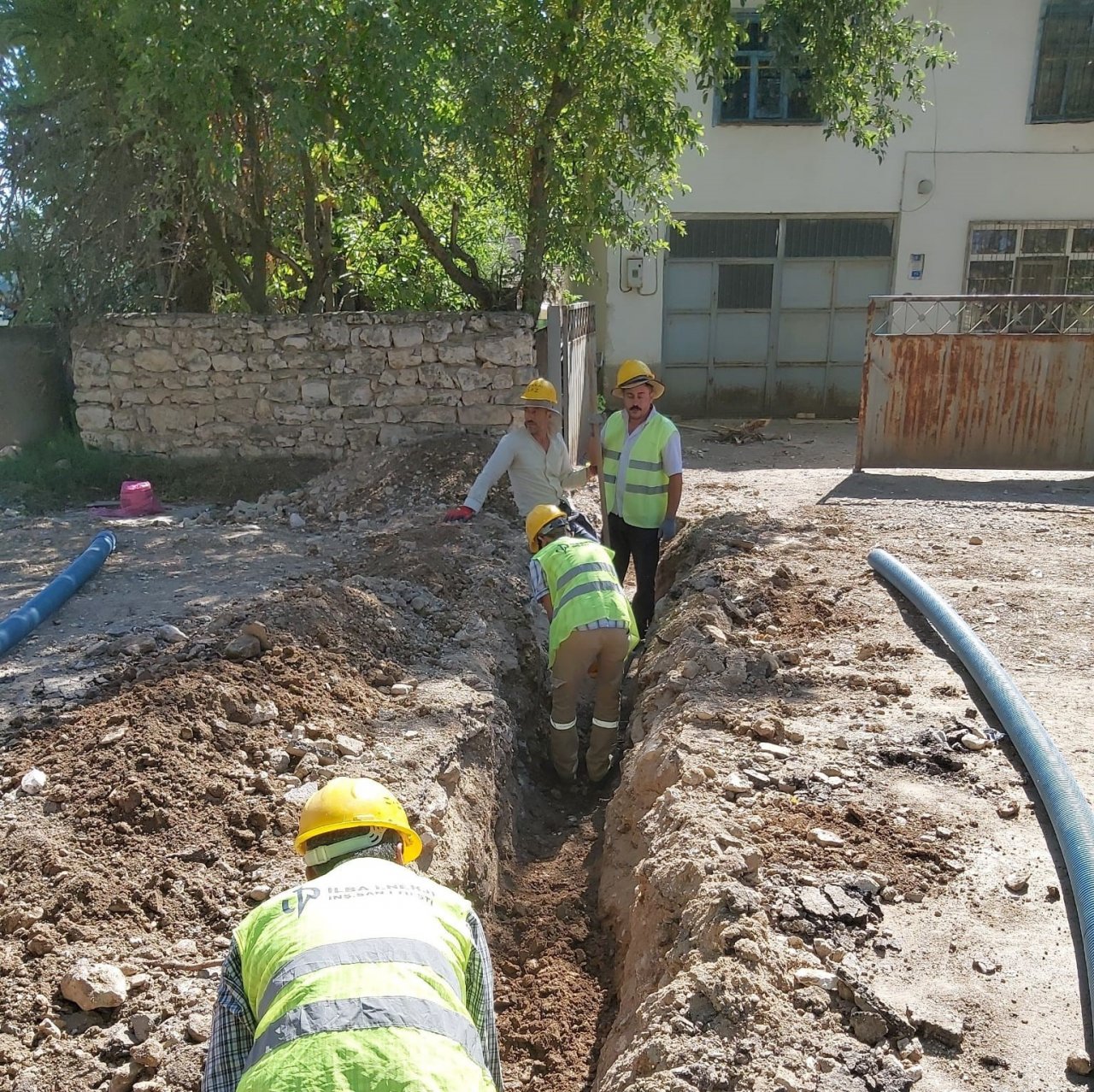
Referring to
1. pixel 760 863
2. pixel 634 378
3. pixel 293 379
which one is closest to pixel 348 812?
pixel 760 863

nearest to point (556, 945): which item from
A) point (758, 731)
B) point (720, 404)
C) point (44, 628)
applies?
point (758, 731)

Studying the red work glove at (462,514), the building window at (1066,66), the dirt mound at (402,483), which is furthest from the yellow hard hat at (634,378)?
the building window at (1066,66)

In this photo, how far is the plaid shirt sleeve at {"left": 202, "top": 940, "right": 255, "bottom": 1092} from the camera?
6.98 ft

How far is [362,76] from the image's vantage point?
741cm

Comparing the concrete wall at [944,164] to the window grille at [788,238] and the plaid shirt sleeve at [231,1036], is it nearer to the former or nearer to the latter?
the window grille at [788,238]

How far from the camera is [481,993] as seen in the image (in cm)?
217

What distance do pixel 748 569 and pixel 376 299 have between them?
590 centimetres

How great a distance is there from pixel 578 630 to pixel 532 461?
1798mm

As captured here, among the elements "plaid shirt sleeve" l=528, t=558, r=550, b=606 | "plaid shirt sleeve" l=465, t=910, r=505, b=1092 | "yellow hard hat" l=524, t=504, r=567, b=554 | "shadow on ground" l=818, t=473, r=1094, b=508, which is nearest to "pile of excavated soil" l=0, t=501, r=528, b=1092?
"plaid shirt sleeve" l=528, t=558, r=550, b=606

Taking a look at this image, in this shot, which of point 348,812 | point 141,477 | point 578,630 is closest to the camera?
point 348,812

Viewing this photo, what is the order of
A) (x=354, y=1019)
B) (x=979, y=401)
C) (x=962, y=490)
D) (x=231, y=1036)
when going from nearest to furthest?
(x=354, y=1019), (x=231, y=1036), (x=962, y=490), (x=979, y=401)

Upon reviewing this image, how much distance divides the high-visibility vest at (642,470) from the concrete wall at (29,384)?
711 cm

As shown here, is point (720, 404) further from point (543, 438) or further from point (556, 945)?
point (556, 945)

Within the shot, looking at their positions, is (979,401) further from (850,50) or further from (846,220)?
(846,220)
